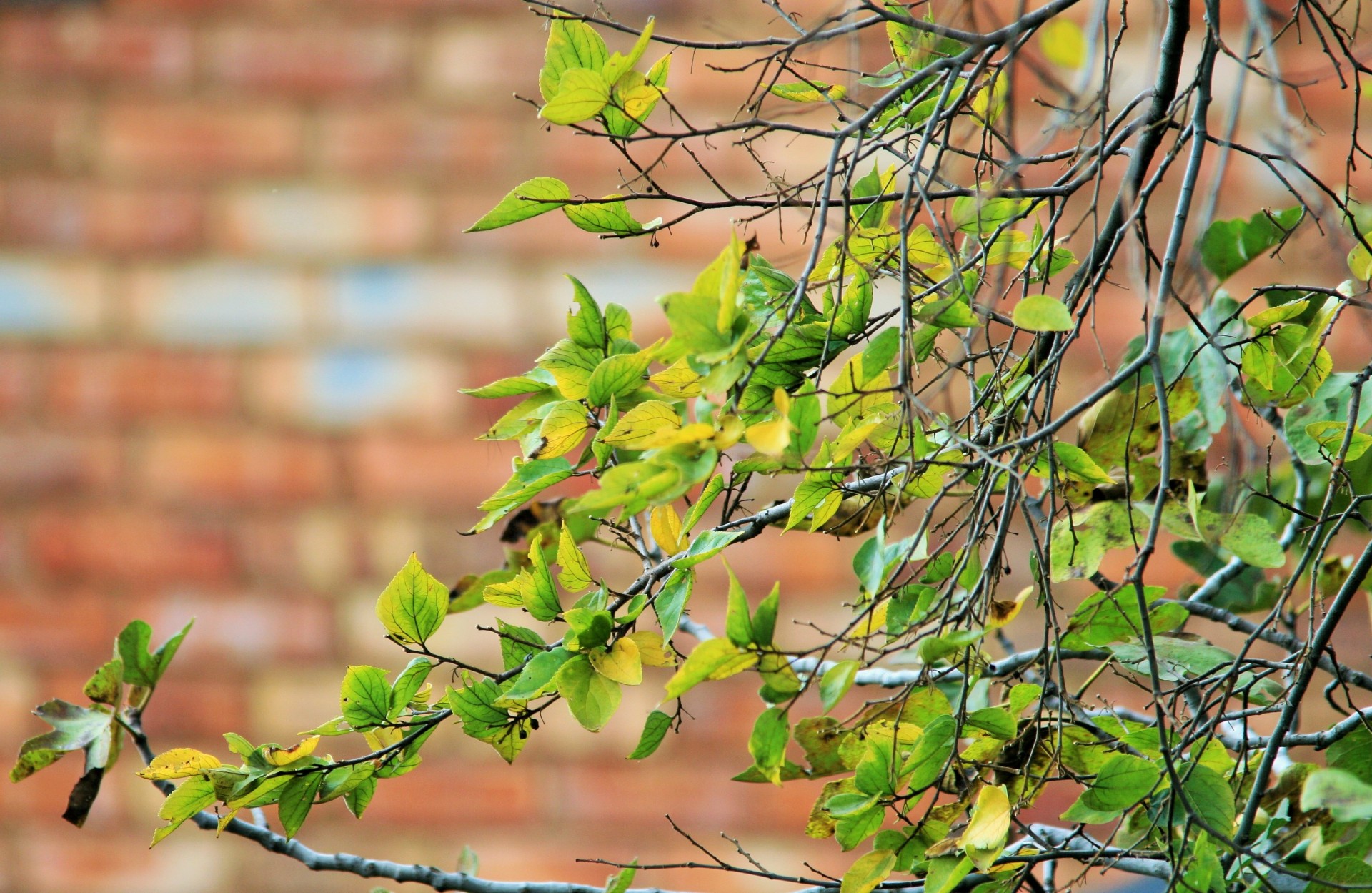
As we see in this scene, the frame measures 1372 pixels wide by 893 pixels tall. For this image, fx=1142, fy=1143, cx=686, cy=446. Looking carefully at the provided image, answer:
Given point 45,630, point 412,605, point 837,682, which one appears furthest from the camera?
point 45,630

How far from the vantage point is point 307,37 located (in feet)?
3.84

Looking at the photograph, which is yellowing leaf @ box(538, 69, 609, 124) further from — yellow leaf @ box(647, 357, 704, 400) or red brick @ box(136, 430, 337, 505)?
red brick @ box(136, 430, 337, 505)

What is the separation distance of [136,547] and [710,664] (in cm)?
98

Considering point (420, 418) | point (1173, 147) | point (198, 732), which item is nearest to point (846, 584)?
point (420, 418)

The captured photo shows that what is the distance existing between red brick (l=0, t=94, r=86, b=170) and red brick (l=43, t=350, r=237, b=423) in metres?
0.20

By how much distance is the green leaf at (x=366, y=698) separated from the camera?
44cm

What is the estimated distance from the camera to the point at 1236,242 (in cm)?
63

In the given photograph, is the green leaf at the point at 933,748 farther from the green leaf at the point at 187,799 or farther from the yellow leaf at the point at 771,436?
the green leaf at the point at 187,799

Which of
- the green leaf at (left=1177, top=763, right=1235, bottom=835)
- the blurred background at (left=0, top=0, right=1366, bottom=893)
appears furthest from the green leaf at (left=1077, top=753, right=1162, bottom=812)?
the blurred background at (left=0, top=0, right=1366, bottom=893)

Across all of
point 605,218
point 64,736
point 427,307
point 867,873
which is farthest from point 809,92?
point 427,307

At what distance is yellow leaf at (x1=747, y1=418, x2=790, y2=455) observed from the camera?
12.0 inches

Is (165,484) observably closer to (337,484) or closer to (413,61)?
(337,484)

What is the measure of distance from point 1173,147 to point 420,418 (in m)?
0.88

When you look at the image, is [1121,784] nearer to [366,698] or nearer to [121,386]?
[366,698]
